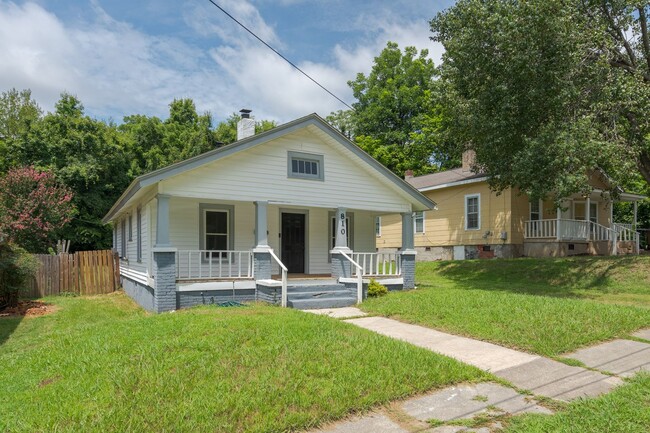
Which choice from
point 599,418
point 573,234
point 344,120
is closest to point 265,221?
point 599,418

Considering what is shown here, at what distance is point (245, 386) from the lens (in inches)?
179

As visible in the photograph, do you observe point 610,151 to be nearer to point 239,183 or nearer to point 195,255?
point 239,183

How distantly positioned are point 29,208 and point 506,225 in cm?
2017

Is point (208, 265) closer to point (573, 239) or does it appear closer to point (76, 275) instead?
point (76, 275)

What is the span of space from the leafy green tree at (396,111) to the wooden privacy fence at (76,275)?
21.9 metres

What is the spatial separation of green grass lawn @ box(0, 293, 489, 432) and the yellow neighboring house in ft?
50.4

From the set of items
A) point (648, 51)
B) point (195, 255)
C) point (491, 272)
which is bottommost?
point (491, 272)

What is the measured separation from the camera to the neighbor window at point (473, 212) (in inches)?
850

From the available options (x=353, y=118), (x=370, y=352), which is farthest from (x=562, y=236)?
(x=353, y=118)

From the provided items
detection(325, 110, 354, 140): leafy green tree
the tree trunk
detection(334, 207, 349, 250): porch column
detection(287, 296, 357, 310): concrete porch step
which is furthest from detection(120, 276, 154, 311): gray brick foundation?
detection(325, 110, 354, 140): leafy green tree

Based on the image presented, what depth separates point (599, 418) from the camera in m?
4.20

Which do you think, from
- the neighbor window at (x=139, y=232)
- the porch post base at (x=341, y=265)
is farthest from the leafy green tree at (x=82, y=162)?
the porch post base at (x=341, y=265)

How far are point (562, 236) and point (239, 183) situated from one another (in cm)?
1520

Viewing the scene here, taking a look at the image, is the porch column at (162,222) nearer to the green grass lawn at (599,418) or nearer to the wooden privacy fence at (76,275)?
the wooden privacy fence at (76,275)
